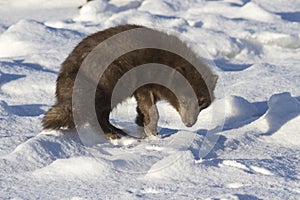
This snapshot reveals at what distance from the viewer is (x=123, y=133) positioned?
184 inches

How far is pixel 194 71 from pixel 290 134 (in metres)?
0.78

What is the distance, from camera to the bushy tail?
445 cm

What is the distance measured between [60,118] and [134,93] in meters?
0.55

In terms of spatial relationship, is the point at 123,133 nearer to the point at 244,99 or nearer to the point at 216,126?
the point at 216,126

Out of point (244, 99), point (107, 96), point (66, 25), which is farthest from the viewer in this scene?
point (66, 25)

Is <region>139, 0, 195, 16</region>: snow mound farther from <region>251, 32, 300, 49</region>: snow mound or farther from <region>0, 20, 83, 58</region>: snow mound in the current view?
<region>251, 32, 300, 49</region>: snow mound

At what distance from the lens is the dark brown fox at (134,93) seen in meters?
4.46

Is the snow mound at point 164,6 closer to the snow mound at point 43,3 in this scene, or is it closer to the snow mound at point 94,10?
the snow mound at point 94,10

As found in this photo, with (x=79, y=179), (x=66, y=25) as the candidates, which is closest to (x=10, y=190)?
(x=79, y=179)

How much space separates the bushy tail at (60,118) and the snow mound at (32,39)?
288cm

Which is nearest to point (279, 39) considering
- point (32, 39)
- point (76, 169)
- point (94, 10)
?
point (94, 10)

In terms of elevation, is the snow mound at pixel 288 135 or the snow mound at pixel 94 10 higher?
the snow mound at pixel 288 135

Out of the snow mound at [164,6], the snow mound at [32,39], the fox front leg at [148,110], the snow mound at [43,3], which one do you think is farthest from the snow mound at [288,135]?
the snow mound at [43,3]

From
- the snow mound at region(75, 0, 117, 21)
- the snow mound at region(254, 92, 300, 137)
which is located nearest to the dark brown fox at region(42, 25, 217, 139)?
the snow mound at region(254, 92, 300, 137)
